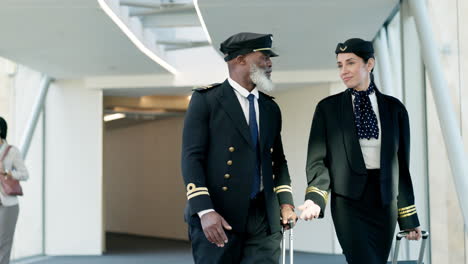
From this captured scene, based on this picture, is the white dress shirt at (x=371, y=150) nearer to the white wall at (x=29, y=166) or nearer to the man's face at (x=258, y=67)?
the man's face at (x=258, y=67)

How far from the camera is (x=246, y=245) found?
349 cm

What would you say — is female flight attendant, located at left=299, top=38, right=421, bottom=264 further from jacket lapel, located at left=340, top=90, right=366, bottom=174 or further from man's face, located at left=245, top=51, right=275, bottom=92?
man's face, located at left=245, top=51, right=275, bottom=92

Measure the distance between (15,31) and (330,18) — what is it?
3.64m

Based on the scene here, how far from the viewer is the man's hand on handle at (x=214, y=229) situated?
330 centimetres

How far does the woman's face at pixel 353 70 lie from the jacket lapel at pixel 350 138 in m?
0.08

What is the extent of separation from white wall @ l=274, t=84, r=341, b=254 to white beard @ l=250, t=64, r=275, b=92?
9389mm

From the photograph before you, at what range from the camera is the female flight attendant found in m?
3.80

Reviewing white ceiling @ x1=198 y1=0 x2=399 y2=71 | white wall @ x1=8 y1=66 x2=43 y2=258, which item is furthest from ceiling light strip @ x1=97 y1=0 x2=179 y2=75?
white wall @ x1=8 y1=66 x2=43 y2=258

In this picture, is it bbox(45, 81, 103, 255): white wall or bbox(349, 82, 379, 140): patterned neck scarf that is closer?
bbox(349, 82, 379, 140): patterned neck scarf

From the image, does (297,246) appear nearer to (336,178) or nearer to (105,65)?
(105,65)

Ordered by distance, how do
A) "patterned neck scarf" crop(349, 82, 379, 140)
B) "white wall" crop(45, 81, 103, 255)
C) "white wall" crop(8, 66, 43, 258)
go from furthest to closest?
"white wall" crop(45, 81, 103, 255), "white wall" crop(8, 66, 43, 258), "patterned neck scarf" crop(349, 82, 379, 140)

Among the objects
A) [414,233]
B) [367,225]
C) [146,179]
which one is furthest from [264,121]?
[146,179]

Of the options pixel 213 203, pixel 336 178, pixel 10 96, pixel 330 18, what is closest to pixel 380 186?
pixel 336 178

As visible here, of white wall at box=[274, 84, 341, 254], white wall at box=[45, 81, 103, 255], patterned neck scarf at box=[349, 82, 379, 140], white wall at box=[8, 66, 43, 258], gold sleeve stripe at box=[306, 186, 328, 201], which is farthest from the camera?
white wall at box=[45, 81, 103, 255]
